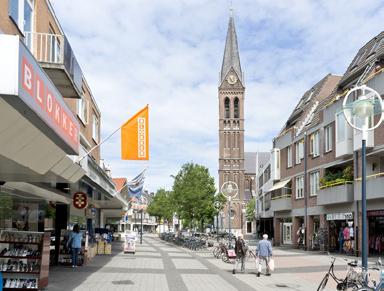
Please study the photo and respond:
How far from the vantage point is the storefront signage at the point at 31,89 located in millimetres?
6359

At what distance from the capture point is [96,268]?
22.1 meters

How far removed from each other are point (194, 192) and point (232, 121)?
189 feet

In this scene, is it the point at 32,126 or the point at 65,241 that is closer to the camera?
the point at 32,126

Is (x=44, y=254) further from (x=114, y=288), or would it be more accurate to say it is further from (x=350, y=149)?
(x=350, y=149)

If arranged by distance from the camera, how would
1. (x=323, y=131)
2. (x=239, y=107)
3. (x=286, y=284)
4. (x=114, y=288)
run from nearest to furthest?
(x=114, y=288), (x=286, y=284), (x=323, y=131), (x=239, y=107)

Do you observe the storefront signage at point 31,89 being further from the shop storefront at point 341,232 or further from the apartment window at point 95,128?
the apartment window at point 95,128

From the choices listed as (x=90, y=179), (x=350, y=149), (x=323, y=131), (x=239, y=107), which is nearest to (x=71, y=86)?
(x=90, y=179)

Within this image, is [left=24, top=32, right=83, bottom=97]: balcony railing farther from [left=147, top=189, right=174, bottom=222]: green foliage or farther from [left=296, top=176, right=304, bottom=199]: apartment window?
[left=147, top=189, right=174, bottom=222]: green foliage

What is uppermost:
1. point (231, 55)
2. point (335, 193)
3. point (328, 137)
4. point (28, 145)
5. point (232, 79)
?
point (231, 55)

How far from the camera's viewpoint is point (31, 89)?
718cm

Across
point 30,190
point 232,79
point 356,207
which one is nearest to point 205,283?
point 30,190

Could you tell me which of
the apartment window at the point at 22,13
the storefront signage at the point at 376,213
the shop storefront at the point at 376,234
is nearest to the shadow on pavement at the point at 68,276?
the apartment window at the point at 22,13

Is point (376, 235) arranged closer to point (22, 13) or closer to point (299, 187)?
point (299, 187)

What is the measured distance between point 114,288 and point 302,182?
97.8 feet
